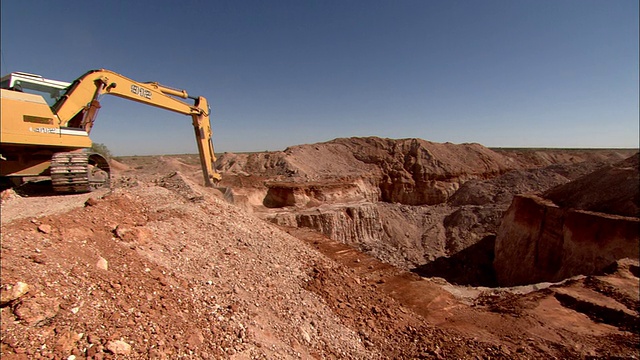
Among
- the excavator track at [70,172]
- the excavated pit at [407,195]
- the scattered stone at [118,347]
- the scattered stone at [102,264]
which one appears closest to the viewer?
the scattered stone at [118,347]

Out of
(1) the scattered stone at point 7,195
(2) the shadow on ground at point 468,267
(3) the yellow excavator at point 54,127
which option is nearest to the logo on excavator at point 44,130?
(3) the yellow excavator at point 54,127

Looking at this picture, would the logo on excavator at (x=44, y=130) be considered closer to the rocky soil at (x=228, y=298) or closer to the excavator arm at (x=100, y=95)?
the excavator arm at (x=100, y=95)

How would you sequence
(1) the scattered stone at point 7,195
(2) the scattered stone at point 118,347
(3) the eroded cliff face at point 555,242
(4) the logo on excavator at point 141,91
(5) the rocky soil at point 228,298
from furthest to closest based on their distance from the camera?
(3) the eroded cliff face at point 555,242 < (4) the logo on excavator at point 141,91 < (1) the scattered stone at point 7,195 < (5) the rocky soil at point 228,298 < (2) the scattered stone at point 118,347

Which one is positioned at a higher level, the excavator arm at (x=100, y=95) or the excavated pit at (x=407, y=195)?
the excavator arm at (x=100, y=95)

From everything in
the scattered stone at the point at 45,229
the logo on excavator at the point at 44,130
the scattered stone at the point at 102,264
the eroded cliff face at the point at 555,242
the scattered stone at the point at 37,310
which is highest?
the logo on excavator at the point at 44,130

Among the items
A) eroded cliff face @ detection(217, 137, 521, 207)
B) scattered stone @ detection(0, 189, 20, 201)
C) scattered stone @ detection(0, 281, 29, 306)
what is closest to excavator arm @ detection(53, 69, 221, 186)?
scattered stone @ detection(0, 189, 20, 201)

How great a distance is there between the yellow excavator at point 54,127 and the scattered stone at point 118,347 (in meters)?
5.42

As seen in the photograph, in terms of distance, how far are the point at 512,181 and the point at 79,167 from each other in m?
29.5

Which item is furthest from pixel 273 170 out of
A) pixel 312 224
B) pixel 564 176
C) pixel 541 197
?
pixel 564 176

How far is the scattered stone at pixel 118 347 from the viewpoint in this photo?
2442mm

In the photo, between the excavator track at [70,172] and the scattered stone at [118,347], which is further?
the excavator track at [70,172]

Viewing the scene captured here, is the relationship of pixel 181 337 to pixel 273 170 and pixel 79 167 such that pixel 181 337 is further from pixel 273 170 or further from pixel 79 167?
pixel 273 170

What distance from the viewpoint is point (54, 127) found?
243 inches

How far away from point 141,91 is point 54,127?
280 cm
